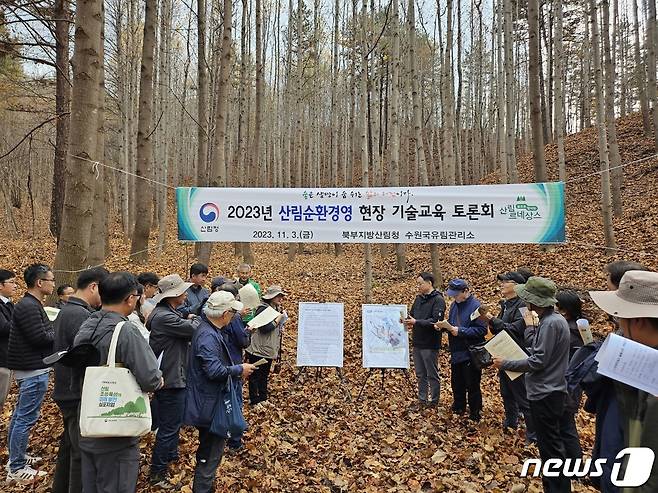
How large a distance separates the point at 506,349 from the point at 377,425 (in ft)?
7.11

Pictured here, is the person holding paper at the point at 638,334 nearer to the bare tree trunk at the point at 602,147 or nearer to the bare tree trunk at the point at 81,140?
the bare tree trunk at the point at 81,140

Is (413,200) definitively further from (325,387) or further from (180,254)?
(180,254)

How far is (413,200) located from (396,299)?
3918 millimetres

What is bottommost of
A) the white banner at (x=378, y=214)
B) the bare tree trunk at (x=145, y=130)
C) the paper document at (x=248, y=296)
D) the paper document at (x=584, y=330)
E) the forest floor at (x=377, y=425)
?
the forest floor at (x=377, y=425)

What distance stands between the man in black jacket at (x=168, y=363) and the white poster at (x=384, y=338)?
291 cm

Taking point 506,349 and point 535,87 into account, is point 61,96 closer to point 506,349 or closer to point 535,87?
point 506,349

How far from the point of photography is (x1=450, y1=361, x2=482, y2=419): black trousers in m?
5.46

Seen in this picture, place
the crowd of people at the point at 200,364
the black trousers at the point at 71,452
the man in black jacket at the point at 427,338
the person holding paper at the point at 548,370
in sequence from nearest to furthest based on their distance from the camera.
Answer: the crowd of people at the point at 200,364 < the black trousers at the point at 71,452 < the person holding paper at the point at 548,370 < the man in black jacket at the point at 427,338

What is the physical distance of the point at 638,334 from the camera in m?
2.08

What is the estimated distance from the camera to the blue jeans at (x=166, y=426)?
4086mm

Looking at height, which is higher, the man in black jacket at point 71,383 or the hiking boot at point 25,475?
the man in black jacket at point 71,383

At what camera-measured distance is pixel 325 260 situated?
16.4 meters

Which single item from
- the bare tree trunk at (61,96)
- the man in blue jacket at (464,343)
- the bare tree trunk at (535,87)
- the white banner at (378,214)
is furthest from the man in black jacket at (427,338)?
the bare tree trunk at (535,87)

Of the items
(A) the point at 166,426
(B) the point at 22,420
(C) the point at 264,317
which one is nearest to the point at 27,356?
(B) the point at 22,420
